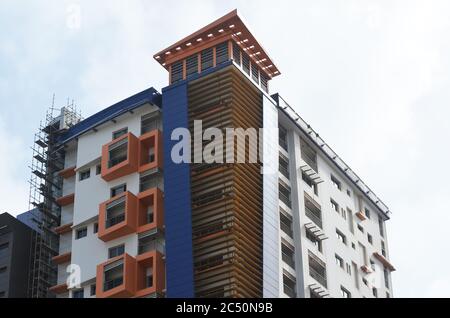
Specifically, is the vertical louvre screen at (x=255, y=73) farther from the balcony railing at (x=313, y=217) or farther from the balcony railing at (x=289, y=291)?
the balcony railing at (x=289, y=291)

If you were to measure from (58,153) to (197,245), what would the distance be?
2344 cm

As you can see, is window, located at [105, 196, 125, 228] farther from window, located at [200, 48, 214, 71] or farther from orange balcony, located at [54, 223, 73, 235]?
window, located at [200, 48, 214, 71]

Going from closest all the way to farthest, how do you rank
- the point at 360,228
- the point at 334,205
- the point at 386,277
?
the point at 334,205 → the point at 360,228 → the point at 386,277

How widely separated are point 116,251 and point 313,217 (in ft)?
61.2

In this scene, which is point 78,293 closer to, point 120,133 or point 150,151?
point 150,151

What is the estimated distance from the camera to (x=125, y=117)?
89375 millimetres

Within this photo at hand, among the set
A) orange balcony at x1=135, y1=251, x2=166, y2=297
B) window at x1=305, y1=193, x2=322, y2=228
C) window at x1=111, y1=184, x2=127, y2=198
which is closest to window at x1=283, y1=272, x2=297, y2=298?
window at x1=305, y1=193, x2=322, y2=228

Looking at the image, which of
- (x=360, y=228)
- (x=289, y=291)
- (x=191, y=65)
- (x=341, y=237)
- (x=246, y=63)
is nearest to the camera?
(x=289, y=291)

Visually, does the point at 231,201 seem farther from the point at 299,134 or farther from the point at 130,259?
the point at 299,134

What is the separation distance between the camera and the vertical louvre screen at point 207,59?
87.2 m

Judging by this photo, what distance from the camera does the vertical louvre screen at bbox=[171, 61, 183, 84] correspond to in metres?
88.7

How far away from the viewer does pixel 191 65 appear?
8850 centimetres

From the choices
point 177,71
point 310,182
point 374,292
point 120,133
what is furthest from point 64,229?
point 374,292
